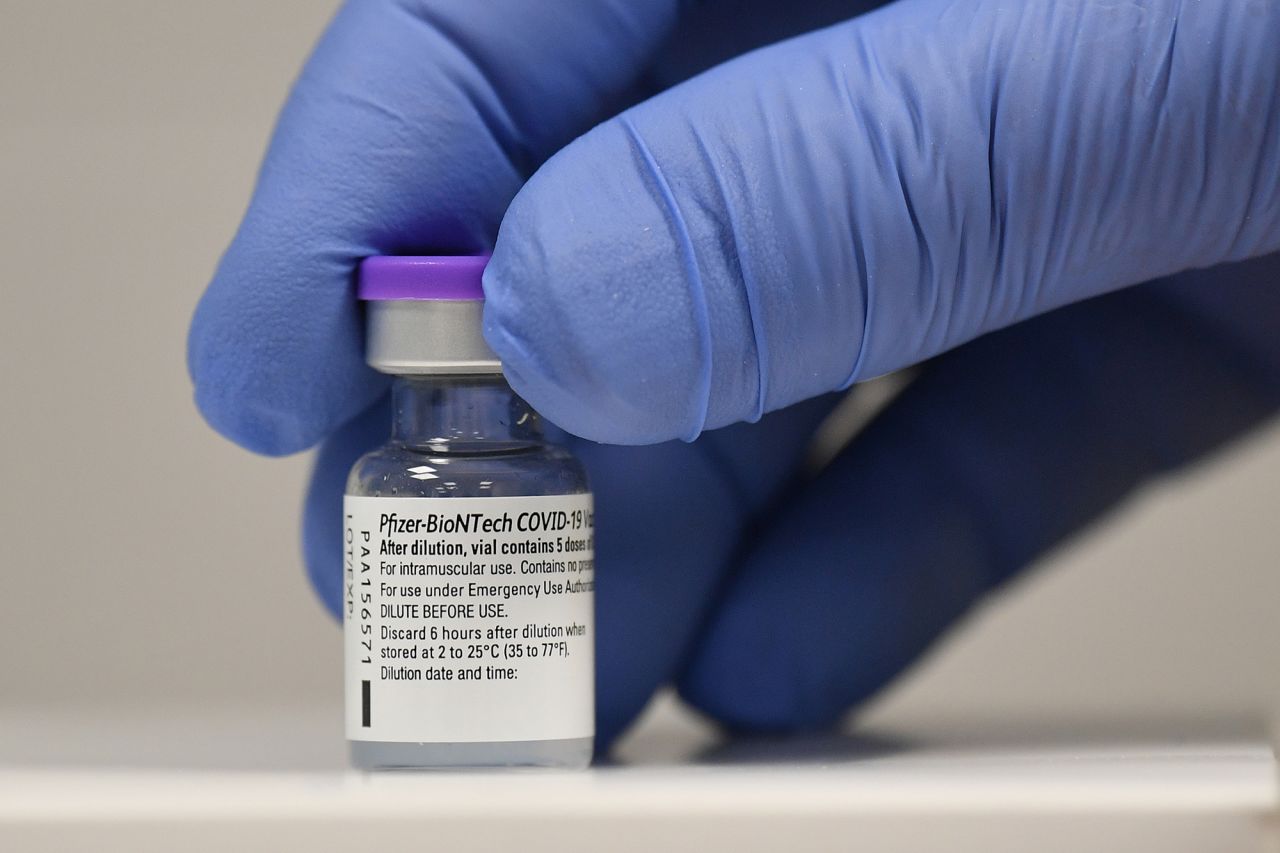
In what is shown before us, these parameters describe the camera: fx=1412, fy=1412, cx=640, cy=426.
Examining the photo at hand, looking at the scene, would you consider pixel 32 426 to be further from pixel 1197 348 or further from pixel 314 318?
pixel 1197 348

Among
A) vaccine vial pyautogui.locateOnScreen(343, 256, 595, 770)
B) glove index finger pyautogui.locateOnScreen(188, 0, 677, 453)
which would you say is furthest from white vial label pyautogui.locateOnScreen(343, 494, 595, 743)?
glove index finger pyautogui.locateOnScreen(188, 0, 677, 453)

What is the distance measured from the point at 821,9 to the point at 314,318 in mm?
436

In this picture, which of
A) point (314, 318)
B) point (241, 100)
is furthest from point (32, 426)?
point (314, 318)

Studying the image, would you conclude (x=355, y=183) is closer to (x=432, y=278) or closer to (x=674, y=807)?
(x=432, y=278)

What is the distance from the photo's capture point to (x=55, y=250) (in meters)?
1.28

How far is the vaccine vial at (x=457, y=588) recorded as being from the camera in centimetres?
69

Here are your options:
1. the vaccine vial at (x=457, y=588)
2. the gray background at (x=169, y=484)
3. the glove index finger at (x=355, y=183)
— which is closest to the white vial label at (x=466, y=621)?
the vaccine vial at (x=457, y=588)

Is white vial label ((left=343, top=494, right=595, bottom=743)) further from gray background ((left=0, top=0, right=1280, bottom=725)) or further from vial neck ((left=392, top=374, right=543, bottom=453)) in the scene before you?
gray background ((left=0, top=0, right=1280, bottom=725))

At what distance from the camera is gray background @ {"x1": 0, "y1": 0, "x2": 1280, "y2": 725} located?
1.28 metres

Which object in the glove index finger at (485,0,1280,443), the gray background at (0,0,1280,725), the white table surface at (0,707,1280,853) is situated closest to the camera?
the white table surface at (0,707,1280,853)

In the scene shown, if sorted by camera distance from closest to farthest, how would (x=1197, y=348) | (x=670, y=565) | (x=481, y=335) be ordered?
(x=481, y=335) → (x=670, y=565) → (x=1197, y=348)

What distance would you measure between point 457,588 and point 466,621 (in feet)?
0.05

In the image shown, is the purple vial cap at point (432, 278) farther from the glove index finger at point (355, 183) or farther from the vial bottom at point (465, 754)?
the vial bottom at point (465, 754)

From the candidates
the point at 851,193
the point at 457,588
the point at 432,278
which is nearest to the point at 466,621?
the point at 457,588
